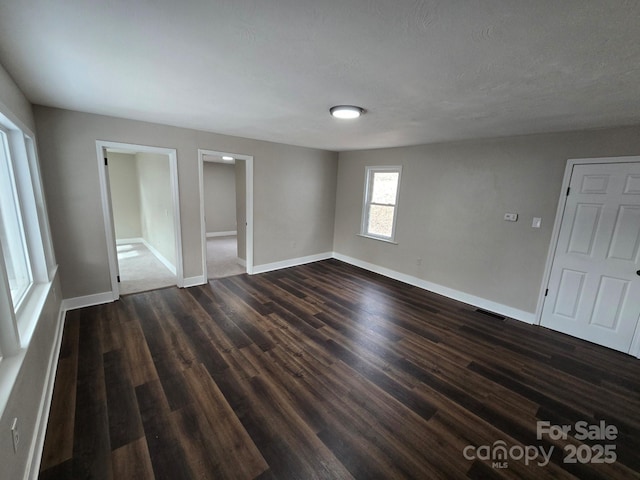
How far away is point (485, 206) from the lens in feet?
12.4

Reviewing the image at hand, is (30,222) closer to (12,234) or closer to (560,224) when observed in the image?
(12,234)

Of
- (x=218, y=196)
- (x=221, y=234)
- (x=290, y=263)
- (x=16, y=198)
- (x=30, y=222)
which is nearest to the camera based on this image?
(x=16, y=198)

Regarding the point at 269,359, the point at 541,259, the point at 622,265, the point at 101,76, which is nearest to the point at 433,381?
the point at 269,359

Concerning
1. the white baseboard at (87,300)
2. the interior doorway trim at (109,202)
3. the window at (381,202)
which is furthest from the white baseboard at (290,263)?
the white baseboard at (87,300)

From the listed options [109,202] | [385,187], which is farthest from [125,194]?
[385,187]

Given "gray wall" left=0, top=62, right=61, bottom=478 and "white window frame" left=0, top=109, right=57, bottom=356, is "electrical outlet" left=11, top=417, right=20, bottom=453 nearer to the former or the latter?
"gray wall" left=0, top=62, right=61, bottom=478

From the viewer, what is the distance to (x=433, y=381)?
2.36 metres

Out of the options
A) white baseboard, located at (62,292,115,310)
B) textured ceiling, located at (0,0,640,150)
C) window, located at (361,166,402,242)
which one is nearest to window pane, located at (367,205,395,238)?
window, located at (361,166,402,242)

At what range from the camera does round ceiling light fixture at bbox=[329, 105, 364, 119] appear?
2.46 meters

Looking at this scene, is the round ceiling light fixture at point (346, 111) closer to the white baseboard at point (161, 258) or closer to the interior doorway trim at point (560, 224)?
the interior doorway trim at point (560, 224)

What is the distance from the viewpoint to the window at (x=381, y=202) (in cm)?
493

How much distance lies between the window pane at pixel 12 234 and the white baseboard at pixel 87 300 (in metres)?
1.18

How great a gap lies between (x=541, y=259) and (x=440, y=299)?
55.0 inches

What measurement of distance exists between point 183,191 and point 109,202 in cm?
89
